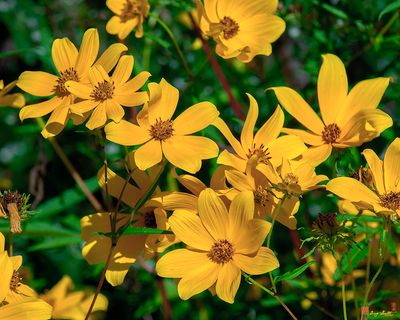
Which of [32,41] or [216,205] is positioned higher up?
[216,205]

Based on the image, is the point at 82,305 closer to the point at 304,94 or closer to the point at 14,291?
the point at 14,291

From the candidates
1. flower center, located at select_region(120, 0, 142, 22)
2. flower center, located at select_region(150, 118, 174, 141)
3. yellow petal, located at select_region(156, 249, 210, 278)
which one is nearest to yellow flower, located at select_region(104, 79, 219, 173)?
flower center, located at select_region(150, 118, 174, 141)

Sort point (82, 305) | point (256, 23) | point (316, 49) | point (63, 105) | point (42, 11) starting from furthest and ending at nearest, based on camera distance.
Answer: point (42, 11)
point (316, 49)
point (82, 305)
point (256, 23)
point (63, 105)

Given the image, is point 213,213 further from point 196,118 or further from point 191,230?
point 196,118

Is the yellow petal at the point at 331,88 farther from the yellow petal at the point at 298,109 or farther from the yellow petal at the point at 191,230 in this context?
the yellow petal at the point at 191,230

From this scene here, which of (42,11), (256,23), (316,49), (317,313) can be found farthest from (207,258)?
(42,11)

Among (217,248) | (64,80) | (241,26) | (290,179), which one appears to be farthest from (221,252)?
(241,26)

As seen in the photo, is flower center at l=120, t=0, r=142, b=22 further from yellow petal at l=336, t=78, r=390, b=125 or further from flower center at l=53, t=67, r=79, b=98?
yellow petal at l=336, t=78, r=390, b=125
